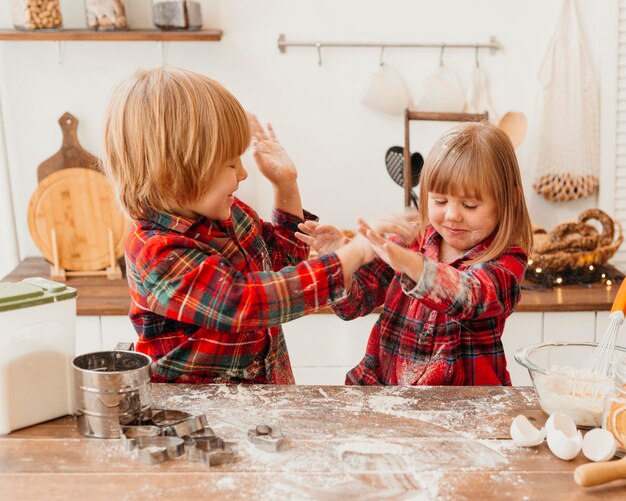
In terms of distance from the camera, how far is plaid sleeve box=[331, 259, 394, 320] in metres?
1.68

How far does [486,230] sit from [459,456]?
0.50 metres

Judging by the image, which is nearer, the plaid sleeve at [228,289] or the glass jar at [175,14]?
the plaid sleeve at [228,289]

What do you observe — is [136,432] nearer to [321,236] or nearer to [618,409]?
[321,236]

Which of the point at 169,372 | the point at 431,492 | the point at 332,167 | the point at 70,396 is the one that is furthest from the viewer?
the point at 332,167

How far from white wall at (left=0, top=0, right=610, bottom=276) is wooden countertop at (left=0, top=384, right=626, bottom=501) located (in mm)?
1492

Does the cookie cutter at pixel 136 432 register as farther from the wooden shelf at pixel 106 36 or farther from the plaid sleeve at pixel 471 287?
the wooden shelf at pixel 106 36

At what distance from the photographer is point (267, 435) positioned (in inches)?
47.8

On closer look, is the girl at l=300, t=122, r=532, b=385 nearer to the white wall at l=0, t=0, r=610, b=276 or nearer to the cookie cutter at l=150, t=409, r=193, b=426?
the cookie cutter at l=150, t=409, r=193, b=426

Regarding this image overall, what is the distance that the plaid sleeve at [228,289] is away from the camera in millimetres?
1292

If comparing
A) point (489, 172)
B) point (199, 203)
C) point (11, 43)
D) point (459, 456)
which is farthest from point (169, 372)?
point (11, 43)

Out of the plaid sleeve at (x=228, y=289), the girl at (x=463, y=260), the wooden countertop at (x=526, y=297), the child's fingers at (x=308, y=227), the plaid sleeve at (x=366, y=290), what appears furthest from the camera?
the wooden countertop at (x=526, y=297)

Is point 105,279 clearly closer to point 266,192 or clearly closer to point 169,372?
point 266,192

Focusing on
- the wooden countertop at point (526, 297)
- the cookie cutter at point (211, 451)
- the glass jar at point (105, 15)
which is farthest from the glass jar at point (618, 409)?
the glass jar at point (105, 15)

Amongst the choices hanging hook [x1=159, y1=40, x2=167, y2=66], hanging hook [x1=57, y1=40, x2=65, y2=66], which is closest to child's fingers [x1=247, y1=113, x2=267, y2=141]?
hanging hook [x1=159, y1=40, x2=167, y2=66]
